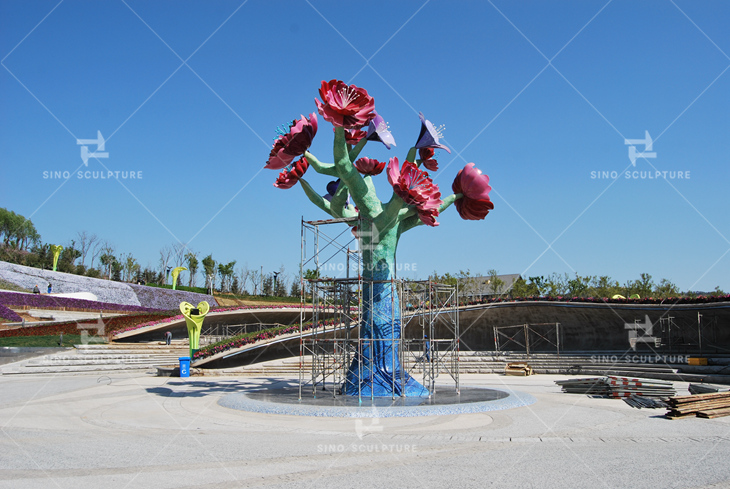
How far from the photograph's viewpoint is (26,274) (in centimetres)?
4506

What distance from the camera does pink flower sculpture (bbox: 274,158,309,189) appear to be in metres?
15.2

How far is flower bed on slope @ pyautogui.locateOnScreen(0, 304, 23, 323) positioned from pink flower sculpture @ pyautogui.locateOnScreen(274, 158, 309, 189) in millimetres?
27383

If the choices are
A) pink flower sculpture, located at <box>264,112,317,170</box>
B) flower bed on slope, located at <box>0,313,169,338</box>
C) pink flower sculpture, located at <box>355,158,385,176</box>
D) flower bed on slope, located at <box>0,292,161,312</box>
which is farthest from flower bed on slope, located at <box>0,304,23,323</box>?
pink flower sculpture, located at <box>355,158,385,176</box>

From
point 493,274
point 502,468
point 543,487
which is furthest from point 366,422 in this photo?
point 493,274

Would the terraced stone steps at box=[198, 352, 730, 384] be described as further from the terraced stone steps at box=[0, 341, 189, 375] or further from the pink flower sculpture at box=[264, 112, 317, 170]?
the pink flower sculpture at box=[264, 112, 317, 170]

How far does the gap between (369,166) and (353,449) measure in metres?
9.40

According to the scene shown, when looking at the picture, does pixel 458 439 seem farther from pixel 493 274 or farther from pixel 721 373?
pixel 493 274

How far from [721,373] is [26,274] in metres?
49.0

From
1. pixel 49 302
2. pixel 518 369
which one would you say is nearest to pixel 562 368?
pixel 518 369

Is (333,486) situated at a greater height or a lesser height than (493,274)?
lesser

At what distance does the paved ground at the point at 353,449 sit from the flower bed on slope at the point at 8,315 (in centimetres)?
2386

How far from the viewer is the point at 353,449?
8.15 m

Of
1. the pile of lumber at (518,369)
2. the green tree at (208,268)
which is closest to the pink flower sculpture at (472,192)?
the pile of lumber at (518,369)

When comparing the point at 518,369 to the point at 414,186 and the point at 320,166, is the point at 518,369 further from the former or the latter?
the point at 320,166
